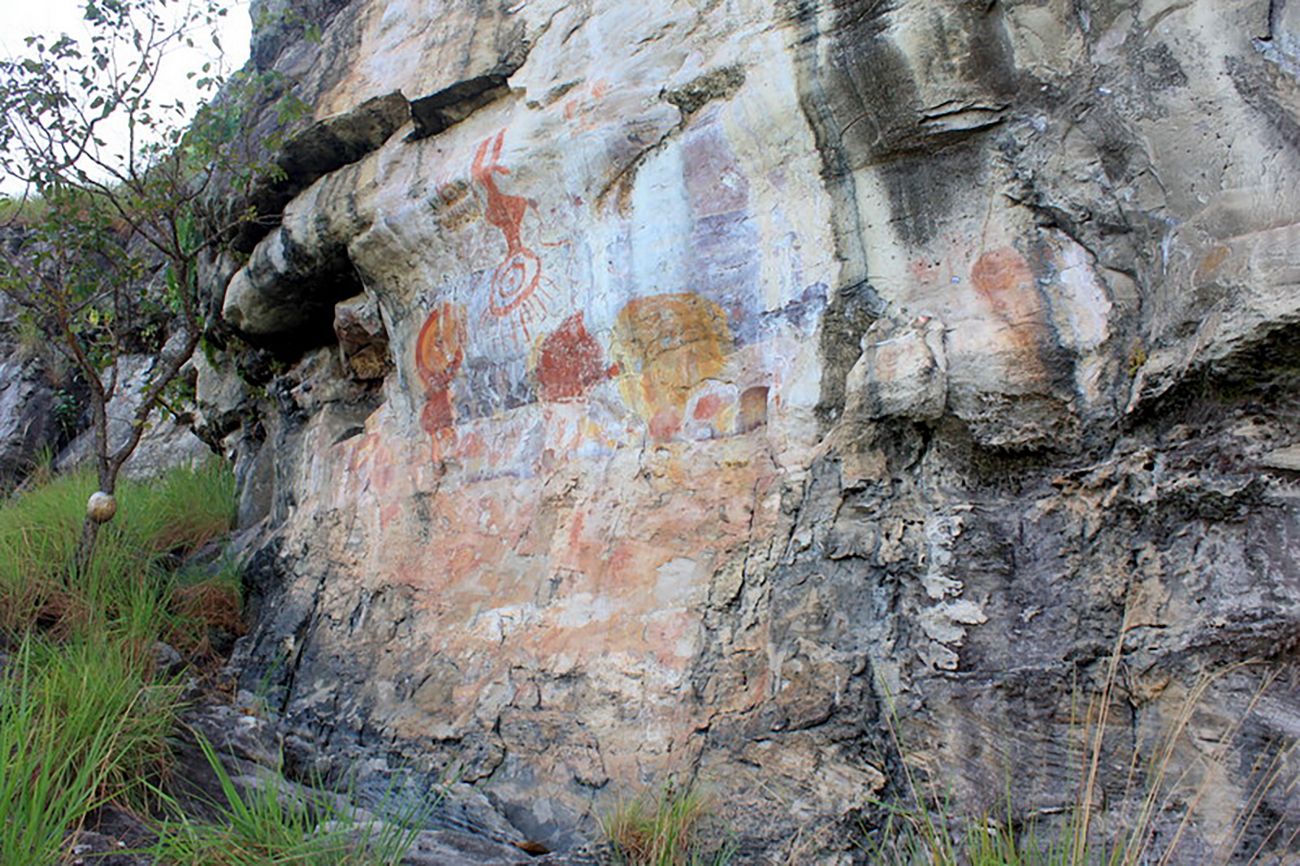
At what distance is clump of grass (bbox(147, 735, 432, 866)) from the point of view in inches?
86.8

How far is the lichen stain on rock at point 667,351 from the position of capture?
10.1ft

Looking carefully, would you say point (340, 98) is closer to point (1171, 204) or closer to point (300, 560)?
point (300, 560)

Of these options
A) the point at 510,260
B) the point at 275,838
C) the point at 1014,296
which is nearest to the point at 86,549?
the point at 510,260

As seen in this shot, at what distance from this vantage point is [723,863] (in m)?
2.34

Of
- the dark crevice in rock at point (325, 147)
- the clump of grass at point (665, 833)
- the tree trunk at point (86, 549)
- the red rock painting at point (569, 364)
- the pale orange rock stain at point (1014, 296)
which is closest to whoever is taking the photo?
the clump of grass at point (665, 833)

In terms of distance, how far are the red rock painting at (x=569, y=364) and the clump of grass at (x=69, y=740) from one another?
1.49 m

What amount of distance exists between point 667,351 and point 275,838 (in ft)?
5.58

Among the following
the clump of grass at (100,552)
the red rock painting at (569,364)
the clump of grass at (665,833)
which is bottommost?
the clump of grass at (665,833)

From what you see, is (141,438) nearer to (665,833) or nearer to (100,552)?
(100,552)

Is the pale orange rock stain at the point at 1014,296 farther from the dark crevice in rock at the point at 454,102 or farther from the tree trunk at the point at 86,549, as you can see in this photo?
the tree trunk at the point at 86,549

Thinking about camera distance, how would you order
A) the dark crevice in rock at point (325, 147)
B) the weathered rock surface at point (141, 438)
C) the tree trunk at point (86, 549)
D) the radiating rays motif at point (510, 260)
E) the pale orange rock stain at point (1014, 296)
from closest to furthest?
1. the pale orange rock stain at point (1014, 296)
2. the radiating rays motif at point (510, 260)
3. the tree trunk at point (86, 549)
4. the dark crevice in rock at point (325, 147)
5. the weathered rock surface at point (141, 438)

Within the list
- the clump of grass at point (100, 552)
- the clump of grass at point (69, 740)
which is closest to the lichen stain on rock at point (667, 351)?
the clump of grass at point (69, 740)

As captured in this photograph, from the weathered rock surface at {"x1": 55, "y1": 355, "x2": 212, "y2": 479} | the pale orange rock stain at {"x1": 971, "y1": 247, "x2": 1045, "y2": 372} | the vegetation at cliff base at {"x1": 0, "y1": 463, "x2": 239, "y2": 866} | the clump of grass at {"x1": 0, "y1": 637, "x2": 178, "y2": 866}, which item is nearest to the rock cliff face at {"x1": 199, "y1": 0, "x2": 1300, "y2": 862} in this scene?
the pale orange rock stain at {"x1": 971, "y1": 247, "x2": 1045, "y2": 372}

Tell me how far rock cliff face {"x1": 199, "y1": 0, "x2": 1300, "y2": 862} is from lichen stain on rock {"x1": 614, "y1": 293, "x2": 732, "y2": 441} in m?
0.01
